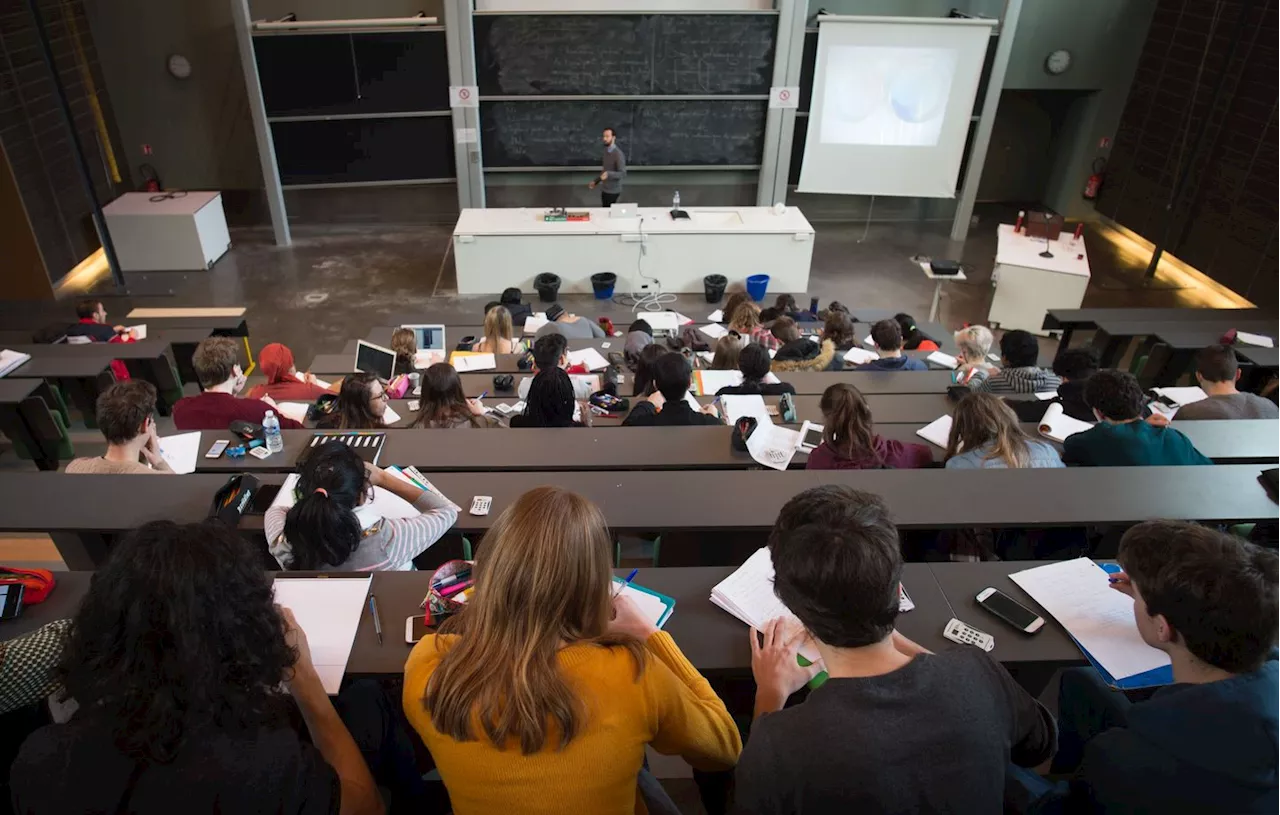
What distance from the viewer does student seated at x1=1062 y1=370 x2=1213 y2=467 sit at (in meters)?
3.07

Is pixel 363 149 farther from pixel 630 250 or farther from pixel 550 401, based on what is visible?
pixel 550 401

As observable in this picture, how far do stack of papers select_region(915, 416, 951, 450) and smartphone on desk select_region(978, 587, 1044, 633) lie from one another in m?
1.37

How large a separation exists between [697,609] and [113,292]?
8.45 metres

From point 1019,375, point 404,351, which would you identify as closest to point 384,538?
point 404,351

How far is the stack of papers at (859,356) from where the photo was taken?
18.1 ft

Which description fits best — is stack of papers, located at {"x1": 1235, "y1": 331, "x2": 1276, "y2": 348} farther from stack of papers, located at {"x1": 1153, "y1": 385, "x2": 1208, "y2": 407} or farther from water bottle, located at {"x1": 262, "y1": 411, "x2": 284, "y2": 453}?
water bottle, located at {"x1": 262, "y1": 411, "x2": 284, "y2": 453}

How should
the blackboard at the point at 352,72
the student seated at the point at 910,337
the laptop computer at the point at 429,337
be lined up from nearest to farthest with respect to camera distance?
the laptop computer at the point at 429,337 → the student seated at the point at 910,337 → the blackboard at the point at 352,72

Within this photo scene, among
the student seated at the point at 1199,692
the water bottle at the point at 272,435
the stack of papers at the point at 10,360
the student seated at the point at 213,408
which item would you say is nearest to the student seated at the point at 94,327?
the stack of papers at the point at 10,360

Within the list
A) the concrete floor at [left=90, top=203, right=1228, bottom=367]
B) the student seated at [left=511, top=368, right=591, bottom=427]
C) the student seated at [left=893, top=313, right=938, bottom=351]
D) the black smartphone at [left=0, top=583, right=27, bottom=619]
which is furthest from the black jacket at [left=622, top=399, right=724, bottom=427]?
the concrete floor at [left=90, top=203, right=1228, bottom=367]

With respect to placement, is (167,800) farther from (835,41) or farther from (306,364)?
(835,41)

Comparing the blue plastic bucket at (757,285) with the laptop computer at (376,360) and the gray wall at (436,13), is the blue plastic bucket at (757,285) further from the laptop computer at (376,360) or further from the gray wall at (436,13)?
the laptop computer at (376,360)

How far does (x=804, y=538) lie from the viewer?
1.49 m

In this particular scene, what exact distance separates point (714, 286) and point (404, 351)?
3803 mm

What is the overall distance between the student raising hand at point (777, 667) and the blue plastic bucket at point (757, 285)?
647cm
